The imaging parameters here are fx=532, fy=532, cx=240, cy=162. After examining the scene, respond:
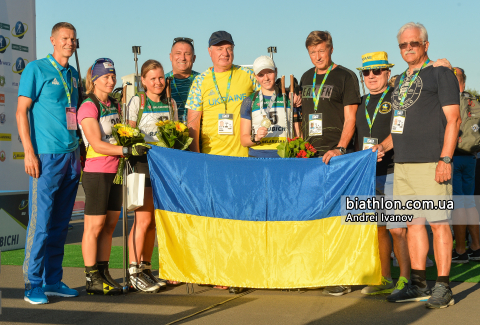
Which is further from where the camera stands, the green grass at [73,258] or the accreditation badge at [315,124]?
the green grass at [73,258]

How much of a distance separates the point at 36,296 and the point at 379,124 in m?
3.38

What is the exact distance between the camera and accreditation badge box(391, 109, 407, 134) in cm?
449

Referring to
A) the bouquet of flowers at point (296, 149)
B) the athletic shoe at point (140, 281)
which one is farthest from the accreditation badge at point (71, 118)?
the bouquet of flowers at point (296, 149)

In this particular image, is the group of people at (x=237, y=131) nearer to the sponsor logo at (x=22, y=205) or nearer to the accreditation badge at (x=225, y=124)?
the accreditation badge at (x=225, y=124)

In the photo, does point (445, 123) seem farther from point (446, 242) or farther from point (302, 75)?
point (302, 75)

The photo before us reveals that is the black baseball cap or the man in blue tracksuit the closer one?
the man in blue tracksuit

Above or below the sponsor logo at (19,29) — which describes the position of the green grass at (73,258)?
below

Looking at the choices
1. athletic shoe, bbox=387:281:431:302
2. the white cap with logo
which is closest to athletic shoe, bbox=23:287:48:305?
the white cap with logo

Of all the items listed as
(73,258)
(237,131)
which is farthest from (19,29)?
(237,131)

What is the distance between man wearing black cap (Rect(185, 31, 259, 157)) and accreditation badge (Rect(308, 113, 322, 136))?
71 cm

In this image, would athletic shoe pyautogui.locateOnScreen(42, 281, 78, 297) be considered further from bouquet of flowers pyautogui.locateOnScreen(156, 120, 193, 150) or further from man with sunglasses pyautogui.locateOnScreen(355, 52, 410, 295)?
man with sunglasses pyautogui.locateOnScreen(355, 52, 410, 295)

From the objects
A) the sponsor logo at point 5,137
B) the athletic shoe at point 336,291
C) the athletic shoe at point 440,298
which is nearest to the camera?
the athletic shoe at point 440,298

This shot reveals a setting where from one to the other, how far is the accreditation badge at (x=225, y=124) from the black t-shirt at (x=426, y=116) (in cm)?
163

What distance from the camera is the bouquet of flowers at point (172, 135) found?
4.86m
